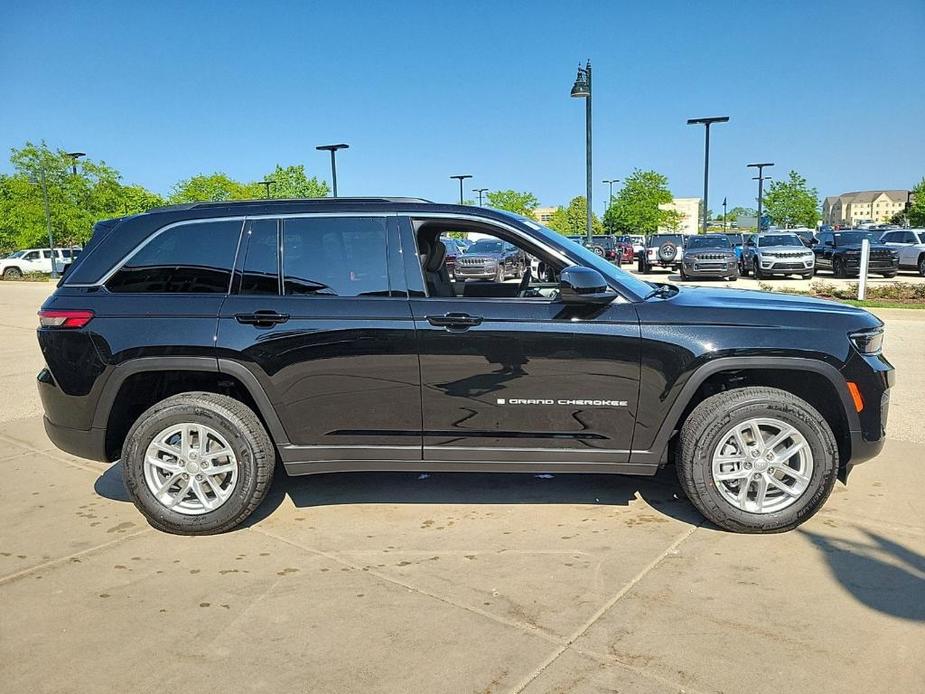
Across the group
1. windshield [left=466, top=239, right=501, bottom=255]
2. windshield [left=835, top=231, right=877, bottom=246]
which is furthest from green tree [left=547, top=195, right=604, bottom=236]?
windshield [left=466, top=239, right=501, bottom=255]

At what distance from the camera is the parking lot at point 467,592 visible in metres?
2.79

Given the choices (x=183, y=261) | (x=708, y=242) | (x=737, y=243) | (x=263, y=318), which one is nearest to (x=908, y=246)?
(x=737, y=243)

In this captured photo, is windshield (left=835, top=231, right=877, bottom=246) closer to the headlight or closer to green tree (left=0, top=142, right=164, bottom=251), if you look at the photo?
the headlight

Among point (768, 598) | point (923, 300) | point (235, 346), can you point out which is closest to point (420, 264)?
point (235, 346)

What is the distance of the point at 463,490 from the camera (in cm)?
480

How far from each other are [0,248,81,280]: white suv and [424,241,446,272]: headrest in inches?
1542

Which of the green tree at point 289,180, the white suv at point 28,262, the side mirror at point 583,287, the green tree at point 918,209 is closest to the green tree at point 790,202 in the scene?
the green tree at point 918,209

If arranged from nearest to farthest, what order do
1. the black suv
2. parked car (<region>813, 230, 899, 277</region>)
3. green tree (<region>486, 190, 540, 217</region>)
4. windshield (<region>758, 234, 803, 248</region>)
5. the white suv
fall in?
1. the black suv
2. parked car (<region>813, 230, 899, 277</region>)
3. windshield (<region>758, 234, 803, 248</region>)
4. the white suv
5. green tree (<region>486, 190, 540, 217</region>)

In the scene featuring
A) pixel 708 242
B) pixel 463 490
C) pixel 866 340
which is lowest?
pixel 463 490

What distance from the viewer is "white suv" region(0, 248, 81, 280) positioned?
38625 mm

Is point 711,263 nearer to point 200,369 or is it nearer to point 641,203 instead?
point 200,369

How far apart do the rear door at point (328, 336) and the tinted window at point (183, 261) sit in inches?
4.2

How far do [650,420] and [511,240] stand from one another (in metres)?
1.20

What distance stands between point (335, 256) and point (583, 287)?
4.39 ft
